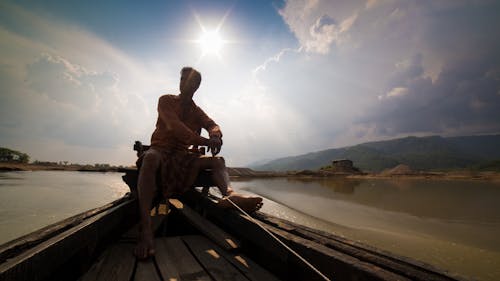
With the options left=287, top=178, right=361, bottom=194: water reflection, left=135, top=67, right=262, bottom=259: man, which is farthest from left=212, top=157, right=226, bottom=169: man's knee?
left=287, top=178, right=361, bottom=194: water reflection

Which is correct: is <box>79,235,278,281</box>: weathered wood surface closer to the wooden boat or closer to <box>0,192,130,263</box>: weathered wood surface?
the wooden boat

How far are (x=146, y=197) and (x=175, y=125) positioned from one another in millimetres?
1023

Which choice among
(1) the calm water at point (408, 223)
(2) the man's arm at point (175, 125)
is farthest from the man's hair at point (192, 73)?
(1) the calm water at point (408, 223)

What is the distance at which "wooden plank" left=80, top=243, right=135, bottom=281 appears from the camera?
1625 mm

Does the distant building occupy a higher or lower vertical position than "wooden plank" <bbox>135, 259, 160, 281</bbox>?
higher

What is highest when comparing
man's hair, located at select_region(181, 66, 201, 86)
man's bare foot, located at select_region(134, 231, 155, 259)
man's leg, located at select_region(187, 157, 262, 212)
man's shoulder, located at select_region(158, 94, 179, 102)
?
man's hair, located at select_region(181, 66, 201, 86)

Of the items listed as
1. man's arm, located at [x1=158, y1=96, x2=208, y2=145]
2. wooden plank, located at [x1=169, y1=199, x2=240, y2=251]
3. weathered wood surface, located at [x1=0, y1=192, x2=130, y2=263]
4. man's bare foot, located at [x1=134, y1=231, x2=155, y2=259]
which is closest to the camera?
weathered wood surface, located at [x1=0, y1=192, x2=130, y2=263]

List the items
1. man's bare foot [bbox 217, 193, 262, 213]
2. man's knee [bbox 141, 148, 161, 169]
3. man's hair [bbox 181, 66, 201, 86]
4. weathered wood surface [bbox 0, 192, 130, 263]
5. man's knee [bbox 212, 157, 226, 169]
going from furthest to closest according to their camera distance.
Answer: man's hair [bbox 181, 66, 201, 86], man's knee [bbox 212, 157, 226, 169], man's knee [bbox 141, 148, 161, 169], man's bare foot [bbox 217, 193, 262, 213], weathered wood surface [bbox 0, 192, 130, 263]

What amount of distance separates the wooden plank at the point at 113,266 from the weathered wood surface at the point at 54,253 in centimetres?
15

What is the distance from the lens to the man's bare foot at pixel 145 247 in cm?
198

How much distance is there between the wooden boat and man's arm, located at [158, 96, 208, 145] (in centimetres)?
103

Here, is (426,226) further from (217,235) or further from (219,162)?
(217,235)

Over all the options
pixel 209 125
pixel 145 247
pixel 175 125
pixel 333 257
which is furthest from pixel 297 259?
pixel 209 125

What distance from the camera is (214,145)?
11.1 ft
